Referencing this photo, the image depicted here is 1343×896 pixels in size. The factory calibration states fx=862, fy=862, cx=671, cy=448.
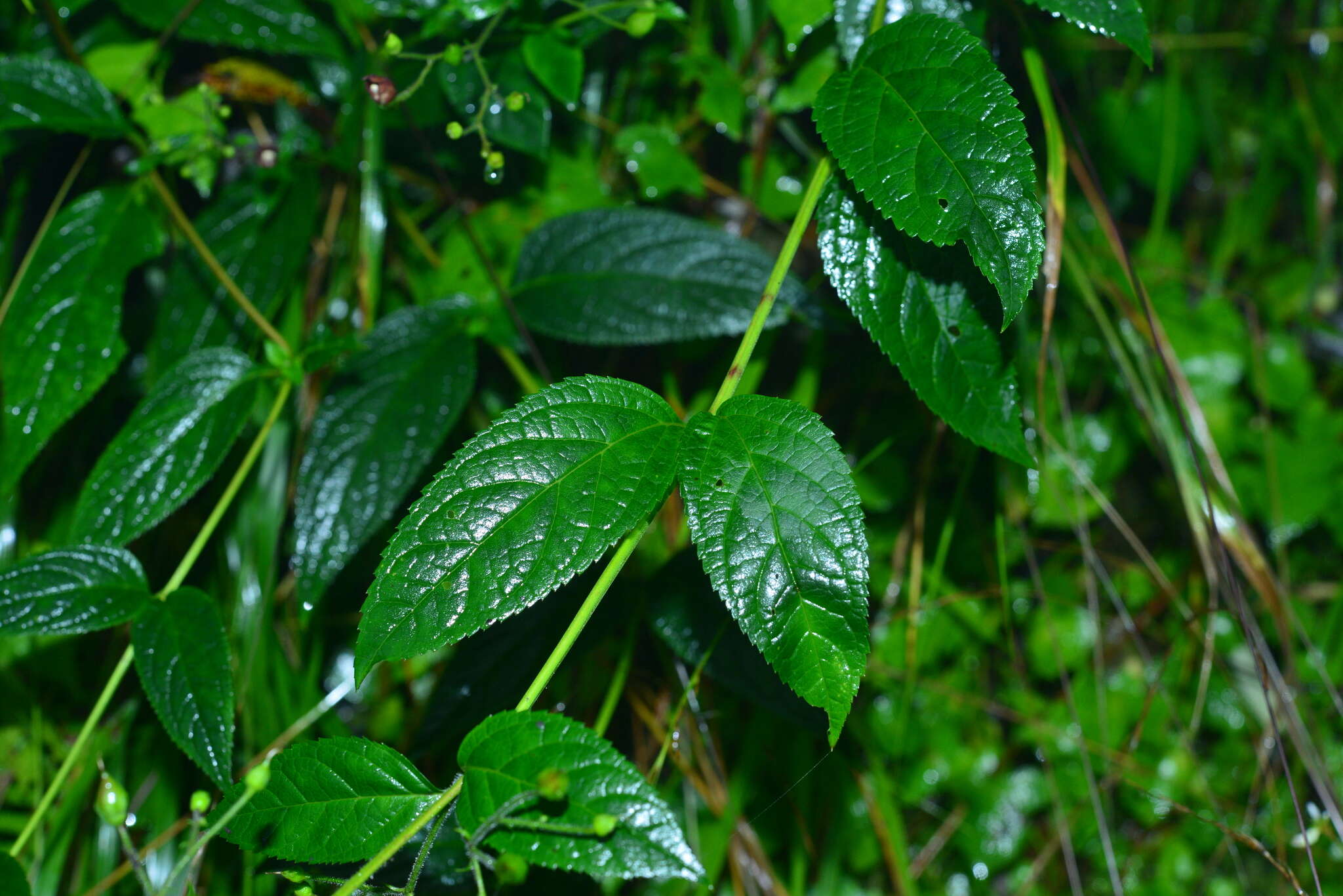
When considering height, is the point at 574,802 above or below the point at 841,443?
above

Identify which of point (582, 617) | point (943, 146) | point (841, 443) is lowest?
point (841, 443)

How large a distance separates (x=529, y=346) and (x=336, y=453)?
0.94ft

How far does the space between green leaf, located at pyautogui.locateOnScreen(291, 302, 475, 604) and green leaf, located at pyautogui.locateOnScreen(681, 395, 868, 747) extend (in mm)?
473

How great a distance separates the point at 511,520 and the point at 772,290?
368 mm

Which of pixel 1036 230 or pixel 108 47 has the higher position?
pixel 108 47

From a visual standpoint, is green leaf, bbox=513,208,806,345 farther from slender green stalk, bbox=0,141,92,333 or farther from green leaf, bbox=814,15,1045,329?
slender green stalk, bbox=0,141,92,333

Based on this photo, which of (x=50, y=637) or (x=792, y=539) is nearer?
(x=792, y=539)

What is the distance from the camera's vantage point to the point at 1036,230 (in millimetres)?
748

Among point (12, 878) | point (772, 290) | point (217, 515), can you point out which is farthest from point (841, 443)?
point (12, 878)

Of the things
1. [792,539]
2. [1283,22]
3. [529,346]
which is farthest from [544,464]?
[1283,22]

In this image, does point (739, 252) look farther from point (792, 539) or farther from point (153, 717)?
point (153, 717)

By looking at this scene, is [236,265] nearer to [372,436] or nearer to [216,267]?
[216,267]

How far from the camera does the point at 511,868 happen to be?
65 cm

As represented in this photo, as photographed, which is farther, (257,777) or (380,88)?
(380,88)
